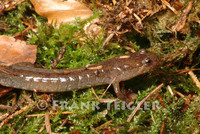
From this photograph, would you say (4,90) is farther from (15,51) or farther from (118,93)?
(118,93)

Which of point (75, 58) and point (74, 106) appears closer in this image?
point (74, 106)

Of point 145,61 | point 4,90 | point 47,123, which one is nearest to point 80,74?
point 47,123

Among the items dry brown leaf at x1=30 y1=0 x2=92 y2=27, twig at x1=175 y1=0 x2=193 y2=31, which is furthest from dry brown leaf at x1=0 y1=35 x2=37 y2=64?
twig at x1=175 y1=0 x2=193 y2=31

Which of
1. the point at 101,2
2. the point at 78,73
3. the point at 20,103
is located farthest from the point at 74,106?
the point at 101,2

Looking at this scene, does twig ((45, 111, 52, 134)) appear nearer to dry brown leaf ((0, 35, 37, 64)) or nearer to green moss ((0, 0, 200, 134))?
green moss ((0, 0, 200, 134))

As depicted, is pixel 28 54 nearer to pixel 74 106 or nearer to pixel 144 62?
pixel 74 106
